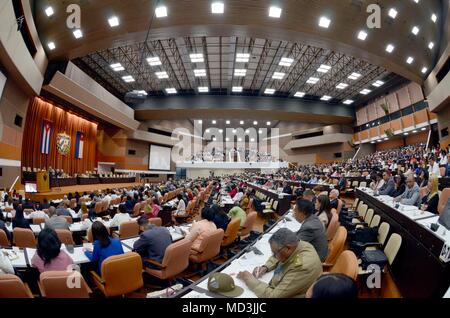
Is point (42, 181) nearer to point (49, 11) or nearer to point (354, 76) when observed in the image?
point (49, 11)

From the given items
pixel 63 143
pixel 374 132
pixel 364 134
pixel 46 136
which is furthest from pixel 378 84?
pixel 46 136

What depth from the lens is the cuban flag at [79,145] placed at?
20281mm

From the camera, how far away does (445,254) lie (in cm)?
238

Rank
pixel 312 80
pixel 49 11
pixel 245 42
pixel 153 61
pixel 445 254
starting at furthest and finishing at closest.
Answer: pixel 312 80 → pixel 153 61 → pixel 245 42 → pixel 49 11 → pixel 445 254

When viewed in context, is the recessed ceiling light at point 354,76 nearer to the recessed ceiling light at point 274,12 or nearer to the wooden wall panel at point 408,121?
the wooden wall panel at point 408,121

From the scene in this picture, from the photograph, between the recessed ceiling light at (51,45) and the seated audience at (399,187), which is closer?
the seated audience at (399,187)

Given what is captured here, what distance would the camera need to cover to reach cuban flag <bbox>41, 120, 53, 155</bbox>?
16.3 meters

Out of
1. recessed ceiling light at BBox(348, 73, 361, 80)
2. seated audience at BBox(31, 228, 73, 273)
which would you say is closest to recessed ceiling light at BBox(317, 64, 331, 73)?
recessed ceiling light at BBox(348, 73, 361, 80)

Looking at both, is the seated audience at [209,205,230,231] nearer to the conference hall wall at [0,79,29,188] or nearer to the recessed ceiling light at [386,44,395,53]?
the conference hall wall at [0,79,29,188]

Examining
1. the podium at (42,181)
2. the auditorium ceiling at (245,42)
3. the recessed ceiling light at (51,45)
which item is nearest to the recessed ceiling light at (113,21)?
the auditorium ceiling at (245,42)

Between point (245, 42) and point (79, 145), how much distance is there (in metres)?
14.9

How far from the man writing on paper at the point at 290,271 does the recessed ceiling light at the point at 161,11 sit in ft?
33.6

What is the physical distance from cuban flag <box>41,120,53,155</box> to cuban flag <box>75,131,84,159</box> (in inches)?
130
